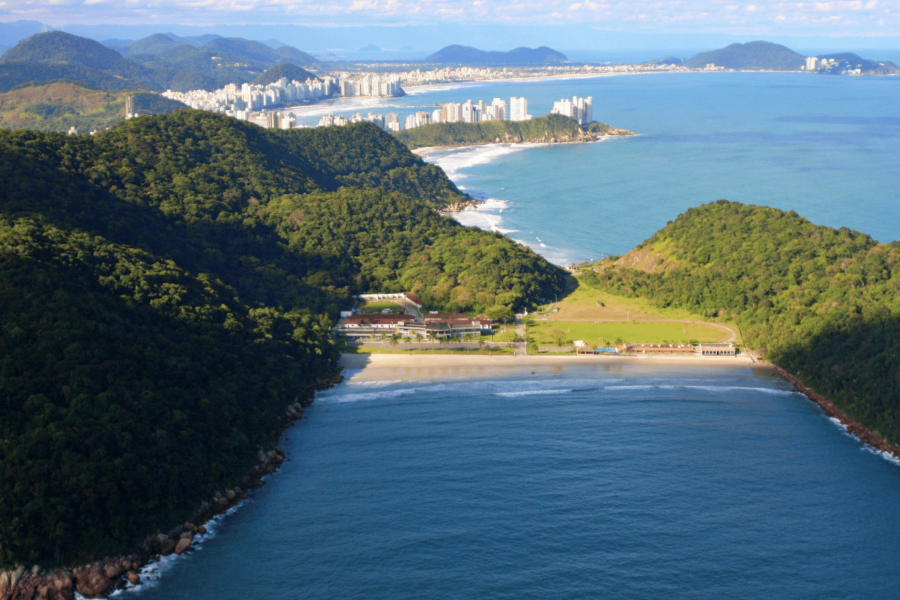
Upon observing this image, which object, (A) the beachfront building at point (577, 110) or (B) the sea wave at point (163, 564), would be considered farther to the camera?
(A) the beachfront building at point (577, 110)

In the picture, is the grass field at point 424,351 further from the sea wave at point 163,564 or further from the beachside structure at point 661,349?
the sea wave at point 163,564

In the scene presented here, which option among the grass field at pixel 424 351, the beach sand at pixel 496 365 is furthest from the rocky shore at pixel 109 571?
the grass field at pixel 424 351

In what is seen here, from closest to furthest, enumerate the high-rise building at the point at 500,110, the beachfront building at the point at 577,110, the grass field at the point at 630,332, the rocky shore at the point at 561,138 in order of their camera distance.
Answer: the grass field at the point at 630,332
the rocky shore at the point at 561,138
the beachfront building at the point at 577,110
the high-rise building at the point at 500,110

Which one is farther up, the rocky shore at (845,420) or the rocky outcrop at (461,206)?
the rocky outcrop at (461,206)

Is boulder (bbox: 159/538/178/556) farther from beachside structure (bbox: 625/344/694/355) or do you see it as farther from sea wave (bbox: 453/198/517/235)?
sea wave (bbox: 453/198/517/235)

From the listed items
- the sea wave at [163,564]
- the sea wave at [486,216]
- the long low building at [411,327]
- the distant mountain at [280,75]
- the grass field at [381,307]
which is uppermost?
the distant mountain at [280,75]

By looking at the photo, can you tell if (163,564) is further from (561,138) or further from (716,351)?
(561,138)

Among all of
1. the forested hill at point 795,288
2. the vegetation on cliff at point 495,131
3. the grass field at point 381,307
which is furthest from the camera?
the vegetation on cliff at point 495,131
